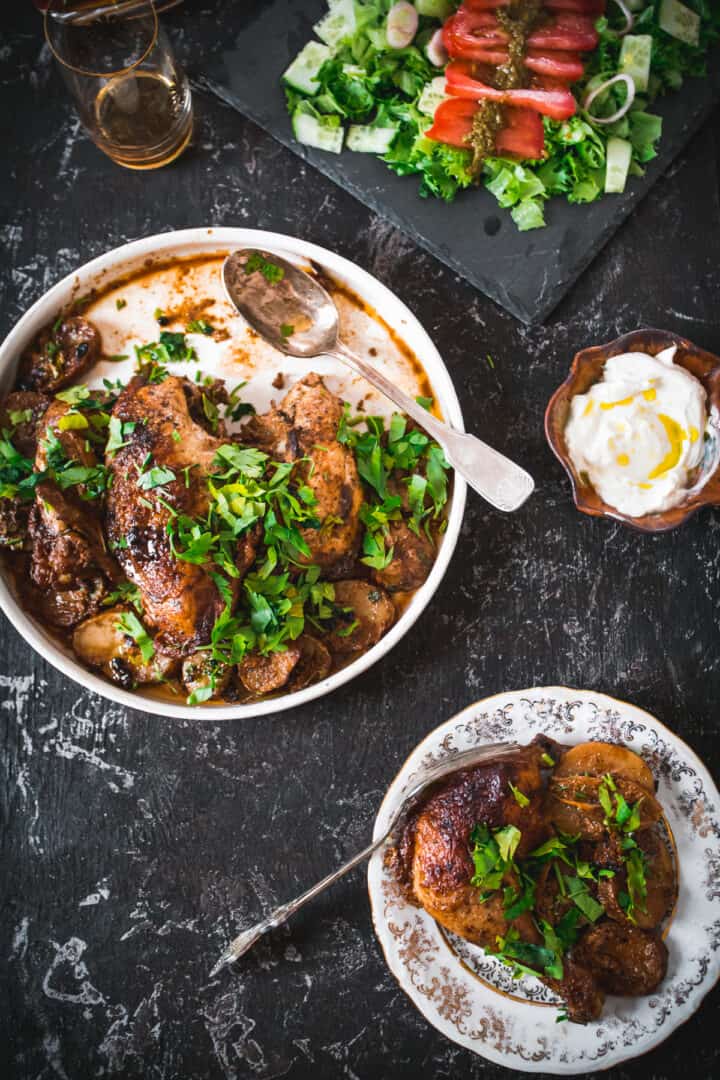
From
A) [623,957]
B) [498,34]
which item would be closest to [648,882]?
[623,957]

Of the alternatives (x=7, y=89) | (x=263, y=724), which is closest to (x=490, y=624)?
(x=263, y=724)

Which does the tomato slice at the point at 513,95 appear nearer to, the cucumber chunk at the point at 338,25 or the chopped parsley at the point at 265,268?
the cucumber chunk at the point at 338,25

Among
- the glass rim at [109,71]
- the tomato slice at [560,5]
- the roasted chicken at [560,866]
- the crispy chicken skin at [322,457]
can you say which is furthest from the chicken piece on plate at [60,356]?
the roasted chicken at [560,866]

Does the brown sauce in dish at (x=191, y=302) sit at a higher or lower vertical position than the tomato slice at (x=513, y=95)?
lower

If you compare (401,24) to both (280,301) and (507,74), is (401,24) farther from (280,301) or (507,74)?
(280,301)

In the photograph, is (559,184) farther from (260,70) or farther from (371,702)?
(371,702)
